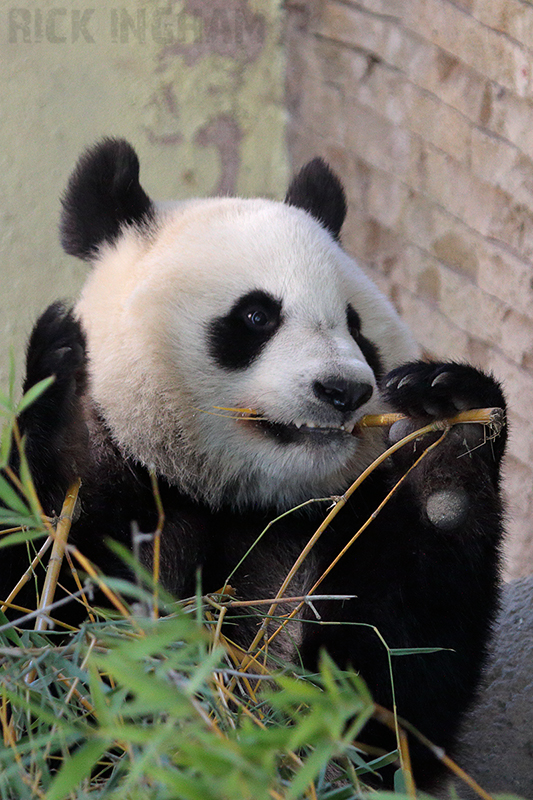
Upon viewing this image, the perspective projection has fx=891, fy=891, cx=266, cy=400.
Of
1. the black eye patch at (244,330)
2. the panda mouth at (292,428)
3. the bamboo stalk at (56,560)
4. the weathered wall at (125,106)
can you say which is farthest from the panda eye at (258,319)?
the weathered wall at (125,106)

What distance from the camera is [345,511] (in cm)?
156

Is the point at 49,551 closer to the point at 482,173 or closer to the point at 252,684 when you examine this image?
the point at 252,684

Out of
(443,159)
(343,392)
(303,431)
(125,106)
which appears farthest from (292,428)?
Answer: (125,106)

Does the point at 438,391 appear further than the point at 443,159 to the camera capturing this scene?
No

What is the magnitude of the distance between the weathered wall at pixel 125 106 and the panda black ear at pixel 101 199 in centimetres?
152

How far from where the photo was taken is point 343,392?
135 centimetres

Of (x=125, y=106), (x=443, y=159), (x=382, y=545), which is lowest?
(x=382, y=545)

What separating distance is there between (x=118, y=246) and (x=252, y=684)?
2.83 feet

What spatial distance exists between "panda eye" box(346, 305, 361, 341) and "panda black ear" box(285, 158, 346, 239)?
35 centimetres

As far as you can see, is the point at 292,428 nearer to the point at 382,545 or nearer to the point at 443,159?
the point at 382,545

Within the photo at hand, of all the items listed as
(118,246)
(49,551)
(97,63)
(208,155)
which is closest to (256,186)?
(208,155)

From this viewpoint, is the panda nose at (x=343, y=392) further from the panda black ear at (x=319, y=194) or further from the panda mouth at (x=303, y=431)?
the panda black ear at (x=319, y=194)

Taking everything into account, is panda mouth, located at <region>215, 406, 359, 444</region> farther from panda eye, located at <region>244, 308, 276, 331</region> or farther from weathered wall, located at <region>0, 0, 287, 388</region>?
weathered wall, located at <region>0, 0, 287, 388</region>

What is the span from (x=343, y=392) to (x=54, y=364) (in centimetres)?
43
